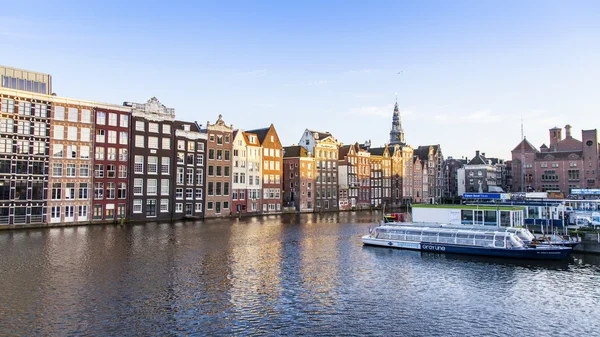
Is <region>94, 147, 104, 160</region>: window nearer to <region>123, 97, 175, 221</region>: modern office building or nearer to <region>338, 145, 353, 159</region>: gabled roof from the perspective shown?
<region>123, 97, 175, 221</region>: modern office building

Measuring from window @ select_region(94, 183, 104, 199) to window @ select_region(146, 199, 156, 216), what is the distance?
9.30m

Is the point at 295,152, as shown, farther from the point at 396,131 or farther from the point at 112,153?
the point at 396,131

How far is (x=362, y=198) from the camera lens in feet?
494

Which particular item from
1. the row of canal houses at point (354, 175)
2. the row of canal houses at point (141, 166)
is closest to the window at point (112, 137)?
the row of canal houses at point (141, 166)

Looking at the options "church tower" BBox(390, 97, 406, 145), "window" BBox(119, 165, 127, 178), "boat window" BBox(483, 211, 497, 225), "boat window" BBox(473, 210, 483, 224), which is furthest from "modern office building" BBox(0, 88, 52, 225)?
"church tower" BBox(390, 97, 406, 145)

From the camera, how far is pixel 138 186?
90438 mm

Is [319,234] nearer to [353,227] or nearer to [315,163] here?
Answer: [353,227]

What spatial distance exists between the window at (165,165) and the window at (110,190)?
10.8 metres

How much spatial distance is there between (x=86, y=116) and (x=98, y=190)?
555 inches

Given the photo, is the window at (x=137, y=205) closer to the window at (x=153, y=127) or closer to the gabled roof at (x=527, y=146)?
the window at (x=153, y=127)

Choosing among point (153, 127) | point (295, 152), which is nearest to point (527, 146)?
point (295, 152)

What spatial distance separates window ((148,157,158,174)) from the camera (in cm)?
9306

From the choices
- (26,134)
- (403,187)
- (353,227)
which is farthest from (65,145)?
(403,187)

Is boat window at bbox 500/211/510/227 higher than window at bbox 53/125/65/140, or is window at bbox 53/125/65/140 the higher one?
window at bbox 53/125/65/140
